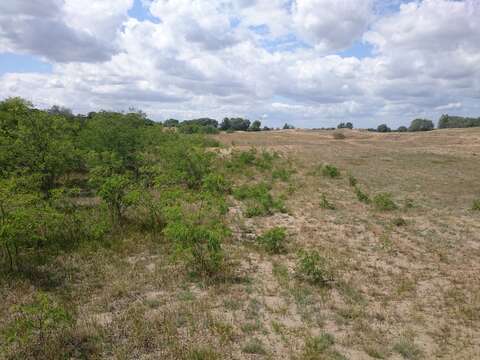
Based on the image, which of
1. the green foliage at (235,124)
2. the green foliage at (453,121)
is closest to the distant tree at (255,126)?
the green foliage at (235,124)

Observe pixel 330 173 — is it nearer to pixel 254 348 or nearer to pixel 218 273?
pixel 218 273

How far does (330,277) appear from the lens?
6.98m

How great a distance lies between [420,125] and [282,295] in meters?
87.8

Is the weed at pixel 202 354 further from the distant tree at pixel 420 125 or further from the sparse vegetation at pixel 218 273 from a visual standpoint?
the distant tree at pixel 420 125

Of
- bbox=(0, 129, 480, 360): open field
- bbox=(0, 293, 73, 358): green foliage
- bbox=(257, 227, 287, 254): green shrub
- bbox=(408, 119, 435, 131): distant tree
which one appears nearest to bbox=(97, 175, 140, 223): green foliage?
bbox=(0, 129, 480, 360): open field

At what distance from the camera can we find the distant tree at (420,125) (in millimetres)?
81594

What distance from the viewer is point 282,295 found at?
6.18m

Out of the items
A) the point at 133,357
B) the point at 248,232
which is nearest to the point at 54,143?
the point at 248,232

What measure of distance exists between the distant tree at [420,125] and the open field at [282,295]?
79.1m

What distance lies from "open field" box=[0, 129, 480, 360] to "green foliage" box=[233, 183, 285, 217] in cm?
42

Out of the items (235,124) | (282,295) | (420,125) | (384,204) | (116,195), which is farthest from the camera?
(235,124)

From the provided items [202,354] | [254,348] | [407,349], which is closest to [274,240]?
[254,348]

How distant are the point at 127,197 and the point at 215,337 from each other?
508 centimetres

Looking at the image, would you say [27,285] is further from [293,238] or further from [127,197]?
[293,238]
